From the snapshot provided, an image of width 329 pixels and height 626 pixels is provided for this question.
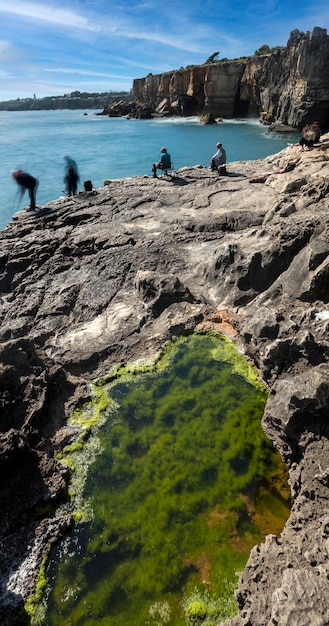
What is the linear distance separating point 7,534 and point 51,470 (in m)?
1.11

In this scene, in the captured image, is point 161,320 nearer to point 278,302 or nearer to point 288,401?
point 278,302

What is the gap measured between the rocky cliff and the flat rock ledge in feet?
130

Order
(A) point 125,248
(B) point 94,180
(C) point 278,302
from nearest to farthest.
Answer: (C) point 278,302 → (A) point 125,248 → (B) point 94,180

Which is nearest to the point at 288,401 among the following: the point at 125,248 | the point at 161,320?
the point at 161,320

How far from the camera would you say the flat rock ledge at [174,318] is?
5070mm

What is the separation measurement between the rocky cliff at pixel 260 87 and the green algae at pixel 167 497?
179 feet

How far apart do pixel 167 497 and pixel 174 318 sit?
4.87m

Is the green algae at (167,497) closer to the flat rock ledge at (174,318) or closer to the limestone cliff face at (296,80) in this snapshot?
the flat rock ledge at (174,318)

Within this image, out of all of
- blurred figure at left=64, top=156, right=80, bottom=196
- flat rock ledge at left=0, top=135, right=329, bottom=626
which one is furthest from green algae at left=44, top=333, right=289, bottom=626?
blurred figure at left=64, top=156, right=80, bottom=196

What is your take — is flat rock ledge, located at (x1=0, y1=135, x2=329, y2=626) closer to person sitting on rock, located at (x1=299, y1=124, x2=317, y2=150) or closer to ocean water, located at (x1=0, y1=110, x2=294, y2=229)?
person sitting on rock, located at (x1=299, y1=124, x2=317, y2=150)

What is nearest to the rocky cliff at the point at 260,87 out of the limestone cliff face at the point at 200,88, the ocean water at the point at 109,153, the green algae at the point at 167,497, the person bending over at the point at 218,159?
the limestone cliff face at the point at 200,88

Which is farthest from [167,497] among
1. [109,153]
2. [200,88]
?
[200,88]

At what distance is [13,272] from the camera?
14.5 meters

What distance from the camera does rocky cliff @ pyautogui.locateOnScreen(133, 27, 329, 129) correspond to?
49156 millimetres
